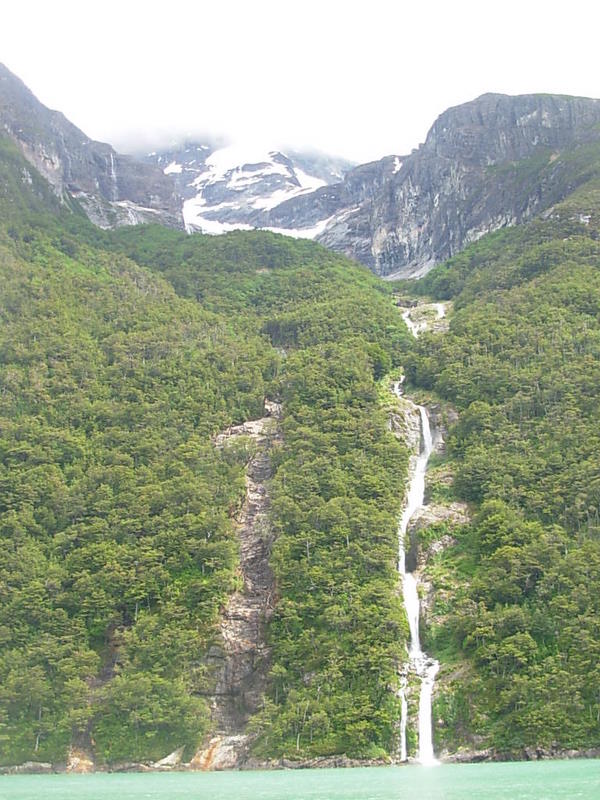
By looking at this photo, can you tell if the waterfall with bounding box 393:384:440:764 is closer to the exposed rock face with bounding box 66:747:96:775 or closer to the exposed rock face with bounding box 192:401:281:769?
the exposed rock face with bounding box 192:401:281:769

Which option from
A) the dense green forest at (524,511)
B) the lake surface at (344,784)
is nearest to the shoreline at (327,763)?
the dense green forest at (524,511)

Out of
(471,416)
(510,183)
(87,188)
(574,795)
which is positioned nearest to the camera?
(574,795)

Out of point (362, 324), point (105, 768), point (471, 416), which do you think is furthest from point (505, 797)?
point (362, 324)

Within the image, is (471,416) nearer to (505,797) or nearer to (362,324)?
(362,324)

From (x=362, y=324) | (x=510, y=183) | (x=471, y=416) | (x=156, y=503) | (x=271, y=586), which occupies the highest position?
(x=510, y=183)

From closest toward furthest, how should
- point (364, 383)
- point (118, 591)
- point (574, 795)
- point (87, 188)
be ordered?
1. point (574, 795)
2. point (118, 591)
3. point (364, 383)
4. point (87, 188)

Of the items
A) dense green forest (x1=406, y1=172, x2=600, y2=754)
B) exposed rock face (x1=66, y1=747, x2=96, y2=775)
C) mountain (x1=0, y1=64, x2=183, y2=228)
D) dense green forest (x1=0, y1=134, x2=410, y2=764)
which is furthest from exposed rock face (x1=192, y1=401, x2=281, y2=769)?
mountain (x1=0, y1=64, x2=183, y2=228)

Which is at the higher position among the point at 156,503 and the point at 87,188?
the point at 87,188

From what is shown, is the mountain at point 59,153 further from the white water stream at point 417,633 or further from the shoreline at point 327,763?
the shoreline at point 327,763
